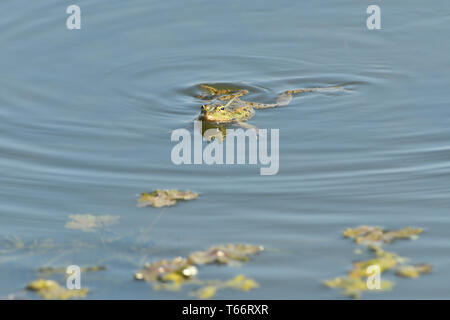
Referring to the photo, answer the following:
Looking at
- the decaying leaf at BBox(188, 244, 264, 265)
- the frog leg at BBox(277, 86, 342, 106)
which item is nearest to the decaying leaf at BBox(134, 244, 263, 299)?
the decaying leaf at BBox(188, 244, 264, 265)

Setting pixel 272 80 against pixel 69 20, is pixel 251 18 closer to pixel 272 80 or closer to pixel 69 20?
pixel 272 80

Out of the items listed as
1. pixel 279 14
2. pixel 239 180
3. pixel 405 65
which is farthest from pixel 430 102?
pixel 279 14

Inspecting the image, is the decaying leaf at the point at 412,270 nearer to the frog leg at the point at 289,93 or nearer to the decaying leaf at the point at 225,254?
the decaying leaf at the point at 225,254

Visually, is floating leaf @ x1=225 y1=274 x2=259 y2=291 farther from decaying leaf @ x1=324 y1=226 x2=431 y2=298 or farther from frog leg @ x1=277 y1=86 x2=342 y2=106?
frog leg @ x1=277 y1=86 x2=342 y2=106

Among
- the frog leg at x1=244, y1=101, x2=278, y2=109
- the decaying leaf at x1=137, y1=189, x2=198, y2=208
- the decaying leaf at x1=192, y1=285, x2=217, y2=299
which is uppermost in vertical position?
the frog leg at x1=244, y1=101, x2=278, y2=109

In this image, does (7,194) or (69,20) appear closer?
(7,194)

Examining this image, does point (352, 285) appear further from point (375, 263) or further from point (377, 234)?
point (377, 234)
